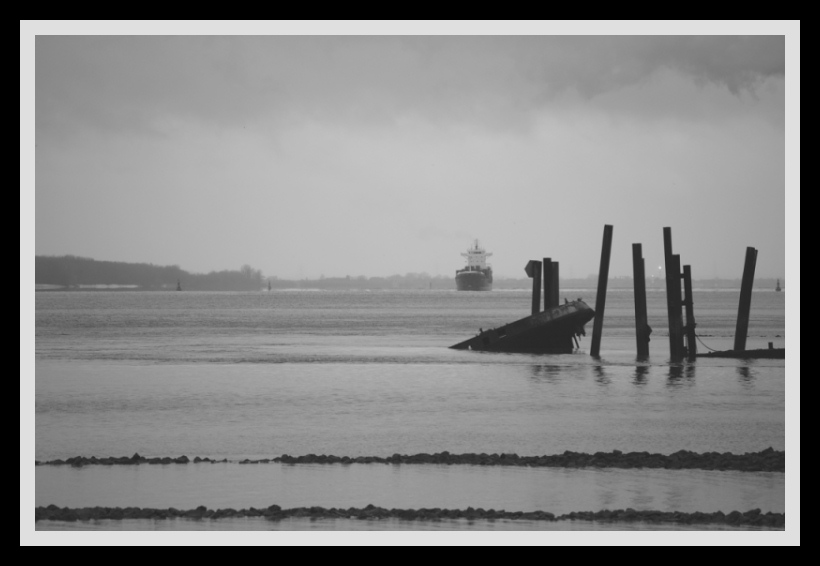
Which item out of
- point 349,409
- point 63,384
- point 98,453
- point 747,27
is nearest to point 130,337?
point 63,384

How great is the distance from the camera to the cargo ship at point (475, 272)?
153 m

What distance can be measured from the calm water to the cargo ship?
11616 cm

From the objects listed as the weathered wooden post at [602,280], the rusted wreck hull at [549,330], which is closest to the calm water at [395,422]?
the rusted wreck hull at [549,330]

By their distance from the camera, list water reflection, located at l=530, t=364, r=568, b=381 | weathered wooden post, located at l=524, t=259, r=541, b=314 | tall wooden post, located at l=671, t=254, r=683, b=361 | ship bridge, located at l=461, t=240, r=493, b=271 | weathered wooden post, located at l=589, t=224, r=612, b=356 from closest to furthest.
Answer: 1. tall wooden post, located at l=671, t=254, r=683, b=361
2. water reflection, located at l=530, t=364, r=568, b=381
3. weathered wooden post, located at l=589, t=224, r=612, b=356
4. weathered wooden post, located at l=524, t=259, r=541, b=314
5. ship bridge, located at l=461, t=240, r=493, b=271

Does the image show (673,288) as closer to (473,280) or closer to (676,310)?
(676,310)

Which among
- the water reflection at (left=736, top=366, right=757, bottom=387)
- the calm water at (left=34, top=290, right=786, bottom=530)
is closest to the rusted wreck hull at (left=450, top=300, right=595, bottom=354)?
the calm water at (left=34, top=290, right=786, bottom=530)

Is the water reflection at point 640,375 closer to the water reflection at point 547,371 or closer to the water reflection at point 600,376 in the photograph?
the water reflection at point 600,376

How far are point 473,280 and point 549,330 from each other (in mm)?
128888

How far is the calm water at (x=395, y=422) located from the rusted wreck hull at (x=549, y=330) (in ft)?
1.62

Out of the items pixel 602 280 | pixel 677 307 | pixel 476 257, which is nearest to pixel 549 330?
pixel 602 280

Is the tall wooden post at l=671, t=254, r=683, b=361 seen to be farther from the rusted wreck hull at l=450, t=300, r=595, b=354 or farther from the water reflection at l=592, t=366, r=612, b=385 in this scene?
the rusted wreck hull at l=450, t=300, r=595, b=354

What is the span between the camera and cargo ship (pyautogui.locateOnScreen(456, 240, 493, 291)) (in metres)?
153
